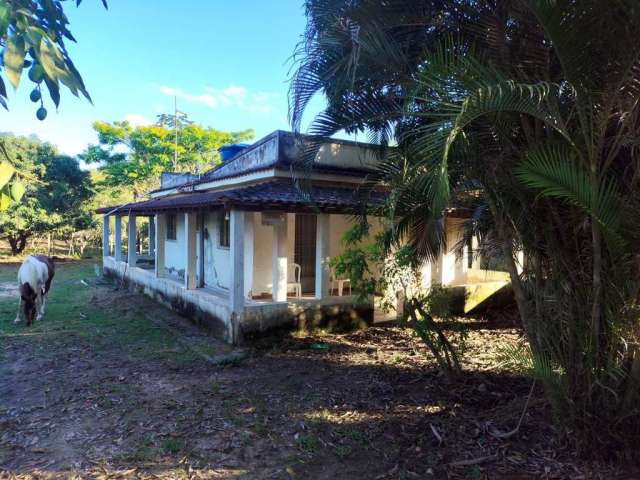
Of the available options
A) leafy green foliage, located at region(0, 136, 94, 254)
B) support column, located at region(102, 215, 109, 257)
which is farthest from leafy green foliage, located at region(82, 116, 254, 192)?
support column, located at region(102, 215, 109, 257)

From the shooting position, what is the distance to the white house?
8500mm

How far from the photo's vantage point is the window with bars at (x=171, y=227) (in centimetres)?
1493

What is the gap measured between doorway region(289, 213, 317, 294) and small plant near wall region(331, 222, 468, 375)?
14.0ft

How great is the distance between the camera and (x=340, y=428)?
5090 mm

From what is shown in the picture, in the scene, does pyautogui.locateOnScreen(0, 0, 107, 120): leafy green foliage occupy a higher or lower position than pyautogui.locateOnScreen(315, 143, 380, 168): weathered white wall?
lower

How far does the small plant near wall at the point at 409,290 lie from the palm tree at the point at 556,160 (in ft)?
4.96

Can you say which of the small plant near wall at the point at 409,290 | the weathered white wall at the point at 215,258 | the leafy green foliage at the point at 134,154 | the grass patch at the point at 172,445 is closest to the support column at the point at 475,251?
the small plant near wall at the point at 409,290

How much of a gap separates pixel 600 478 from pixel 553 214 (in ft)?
8.20

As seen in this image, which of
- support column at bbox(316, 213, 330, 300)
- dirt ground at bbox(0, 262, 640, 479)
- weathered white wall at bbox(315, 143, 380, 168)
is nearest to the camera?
dirt ground at bbox(0, 262, 640, 479)

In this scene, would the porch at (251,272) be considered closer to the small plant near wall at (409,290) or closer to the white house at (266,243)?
the white house at (266,243)

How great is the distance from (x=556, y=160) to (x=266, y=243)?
8.46 m

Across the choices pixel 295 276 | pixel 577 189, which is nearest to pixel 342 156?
pixel 295 276

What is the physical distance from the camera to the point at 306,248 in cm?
1197

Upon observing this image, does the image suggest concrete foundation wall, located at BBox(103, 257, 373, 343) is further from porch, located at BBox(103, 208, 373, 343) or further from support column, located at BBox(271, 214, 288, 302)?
support column, located at BBox(271, 214, 288, 302)
